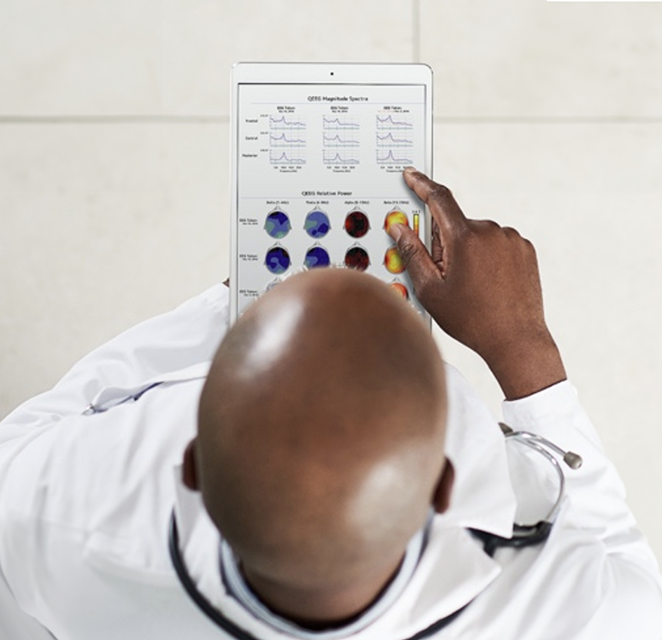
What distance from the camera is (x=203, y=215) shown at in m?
1.05

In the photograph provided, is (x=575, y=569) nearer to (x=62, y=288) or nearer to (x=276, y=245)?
(x=276, y=245)

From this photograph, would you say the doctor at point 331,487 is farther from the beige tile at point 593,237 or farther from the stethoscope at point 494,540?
the beige tile at point 593,237

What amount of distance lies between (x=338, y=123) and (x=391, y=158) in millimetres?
47

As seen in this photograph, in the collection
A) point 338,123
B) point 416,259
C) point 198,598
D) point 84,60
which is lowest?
point 198,598

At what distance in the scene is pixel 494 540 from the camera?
1.57 ft

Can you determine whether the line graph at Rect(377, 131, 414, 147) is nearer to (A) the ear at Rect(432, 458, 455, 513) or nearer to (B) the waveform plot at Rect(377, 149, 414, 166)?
(B) the waveform plot at Rect(377, 149, 414, 166)

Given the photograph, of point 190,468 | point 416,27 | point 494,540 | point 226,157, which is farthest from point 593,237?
point 190,468

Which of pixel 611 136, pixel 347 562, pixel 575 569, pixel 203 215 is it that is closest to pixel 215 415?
pixel 347 562

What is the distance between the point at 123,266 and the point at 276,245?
38 centimetres

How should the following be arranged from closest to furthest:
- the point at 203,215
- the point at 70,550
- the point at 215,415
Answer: the point at 215,415
the point at 70,550
the point at 203,215

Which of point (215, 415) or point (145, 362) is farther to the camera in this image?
point (145, 362)

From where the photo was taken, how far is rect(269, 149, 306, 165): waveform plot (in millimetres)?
718

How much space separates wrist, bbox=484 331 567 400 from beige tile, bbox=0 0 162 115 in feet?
1.89

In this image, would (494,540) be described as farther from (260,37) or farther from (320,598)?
(260,37)
